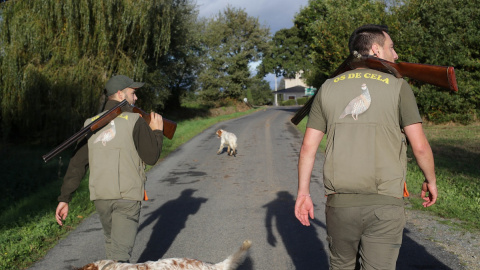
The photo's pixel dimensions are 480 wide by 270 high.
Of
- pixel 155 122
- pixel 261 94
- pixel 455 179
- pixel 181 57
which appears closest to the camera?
pixel 155 122

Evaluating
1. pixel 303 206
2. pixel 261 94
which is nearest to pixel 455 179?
pixel 303 206

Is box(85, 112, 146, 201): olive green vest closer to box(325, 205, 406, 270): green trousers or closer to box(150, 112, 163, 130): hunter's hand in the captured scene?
box(150, 112, 163, 130): hunter's hand

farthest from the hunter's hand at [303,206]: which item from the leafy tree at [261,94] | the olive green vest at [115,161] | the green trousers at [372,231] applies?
the leafy tree at [261,94]

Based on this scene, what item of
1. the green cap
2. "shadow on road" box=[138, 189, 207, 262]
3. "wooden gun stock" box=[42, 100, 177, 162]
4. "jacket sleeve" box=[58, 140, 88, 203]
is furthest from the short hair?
"shadow on road" box=[138, 189, 207, 262]

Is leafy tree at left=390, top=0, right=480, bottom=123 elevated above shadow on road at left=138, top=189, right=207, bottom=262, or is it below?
above

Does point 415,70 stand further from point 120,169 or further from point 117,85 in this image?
point 117,85

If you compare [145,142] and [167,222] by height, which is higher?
[145,142]

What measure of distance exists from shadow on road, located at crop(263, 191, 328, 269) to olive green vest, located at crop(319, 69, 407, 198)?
2667mm

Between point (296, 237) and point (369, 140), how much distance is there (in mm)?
3795

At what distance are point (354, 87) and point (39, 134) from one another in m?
17.5

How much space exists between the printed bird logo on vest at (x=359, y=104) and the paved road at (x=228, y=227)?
2871 millimetres

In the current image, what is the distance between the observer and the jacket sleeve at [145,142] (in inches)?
142

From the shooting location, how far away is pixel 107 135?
3.65 meters

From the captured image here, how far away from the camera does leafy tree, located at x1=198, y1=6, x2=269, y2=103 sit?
53.2m
